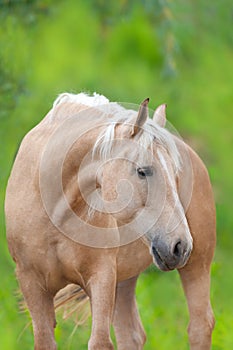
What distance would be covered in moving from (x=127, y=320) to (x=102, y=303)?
1.18 meters

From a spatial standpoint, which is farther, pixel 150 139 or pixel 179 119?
pixel 179 119

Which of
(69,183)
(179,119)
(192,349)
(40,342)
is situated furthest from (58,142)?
(179,119)

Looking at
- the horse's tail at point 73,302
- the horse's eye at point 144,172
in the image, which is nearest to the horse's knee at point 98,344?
the horse's eye at point 144,172

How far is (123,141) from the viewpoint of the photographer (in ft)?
18.3

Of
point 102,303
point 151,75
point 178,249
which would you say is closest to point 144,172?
point 178,249

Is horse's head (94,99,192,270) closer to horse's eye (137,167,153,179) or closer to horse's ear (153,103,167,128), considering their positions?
horse's eye (137,167,153,179)

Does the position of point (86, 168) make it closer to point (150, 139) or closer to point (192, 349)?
point (150, 139)

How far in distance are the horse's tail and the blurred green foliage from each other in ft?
7.52

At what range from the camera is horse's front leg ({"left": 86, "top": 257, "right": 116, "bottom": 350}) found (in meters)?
5.85

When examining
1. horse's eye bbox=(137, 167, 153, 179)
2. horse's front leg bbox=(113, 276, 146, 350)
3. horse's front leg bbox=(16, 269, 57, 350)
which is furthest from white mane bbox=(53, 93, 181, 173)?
horse's front leg bbox=(113, 276, 146, 350)

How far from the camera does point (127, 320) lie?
22.9 feet

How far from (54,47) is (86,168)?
7.88 metres

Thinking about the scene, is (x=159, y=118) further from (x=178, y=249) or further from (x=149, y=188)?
(x=178, y=249)

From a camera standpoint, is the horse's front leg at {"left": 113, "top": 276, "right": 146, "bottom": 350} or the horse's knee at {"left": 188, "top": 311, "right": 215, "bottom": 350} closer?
the horse's knee at {"left": 188, "top": 311, "right": 215, "bottom": 350}
